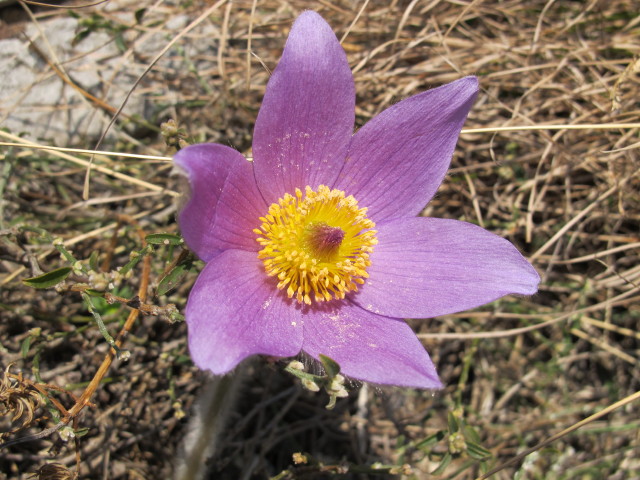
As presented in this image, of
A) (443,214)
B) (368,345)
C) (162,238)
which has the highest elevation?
(162,238)

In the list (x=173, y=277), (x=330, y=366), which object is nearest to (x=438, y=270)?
(x=330, y=366)

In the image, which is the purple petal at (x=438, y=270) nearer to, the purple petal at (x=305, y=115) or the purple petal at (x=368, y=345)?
the purple petal at (x=368, y=345)

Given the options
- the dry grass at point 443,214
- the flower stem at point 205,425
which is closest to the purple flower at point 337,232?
the flower stem at point 205,425

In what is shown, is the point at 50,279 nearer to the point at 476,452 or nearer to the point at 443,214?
the point at 476,452

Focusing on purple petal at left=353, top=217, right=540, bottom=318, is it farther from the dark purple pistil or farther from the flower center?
the dark purple pistil

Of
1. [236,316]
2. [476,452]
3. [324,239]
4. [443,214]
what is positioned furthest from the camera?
[443,214]

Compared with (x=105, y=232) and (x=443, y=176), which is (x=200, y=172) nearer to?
(x=443, y=176)
